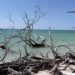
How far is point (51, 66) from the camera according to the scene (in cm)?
1070

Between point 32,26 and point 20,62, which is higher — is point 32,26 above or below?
above

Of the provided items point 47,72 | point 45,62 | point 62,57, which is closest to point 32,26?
point 62,57

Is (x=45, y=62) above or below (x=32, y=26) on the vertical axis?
below

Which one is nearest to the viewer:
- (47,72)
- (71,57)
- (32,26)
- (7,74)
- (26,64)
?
(7,74)

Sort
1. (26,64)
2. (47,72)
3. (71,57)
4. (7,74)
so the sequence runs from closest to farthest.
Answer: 1. (7,74)
2. (47,72)
3. (26,64)
4. (71,57)

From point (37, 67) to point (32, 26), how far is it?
16.7 ft

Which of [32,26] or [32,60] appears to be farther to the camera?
[32,26]

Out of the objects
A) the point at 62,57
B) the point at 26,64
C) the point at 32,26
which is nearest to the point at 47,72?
the point at 26,64

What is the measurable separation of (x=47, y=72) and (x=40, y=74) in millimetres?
343

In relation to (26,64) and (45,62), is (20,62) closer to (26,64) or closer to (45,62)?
(26,64)

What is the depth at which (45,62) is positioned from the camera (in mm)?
10844

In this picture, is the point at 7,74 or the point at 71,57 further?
the point at 71,57

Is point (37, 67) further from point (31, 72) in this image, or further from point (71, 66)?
point (71, 66)

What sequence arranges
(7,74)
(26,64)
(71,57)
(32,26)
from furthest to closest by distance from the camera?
(32,26)
(71,57)
(26,64)
(7,74)
